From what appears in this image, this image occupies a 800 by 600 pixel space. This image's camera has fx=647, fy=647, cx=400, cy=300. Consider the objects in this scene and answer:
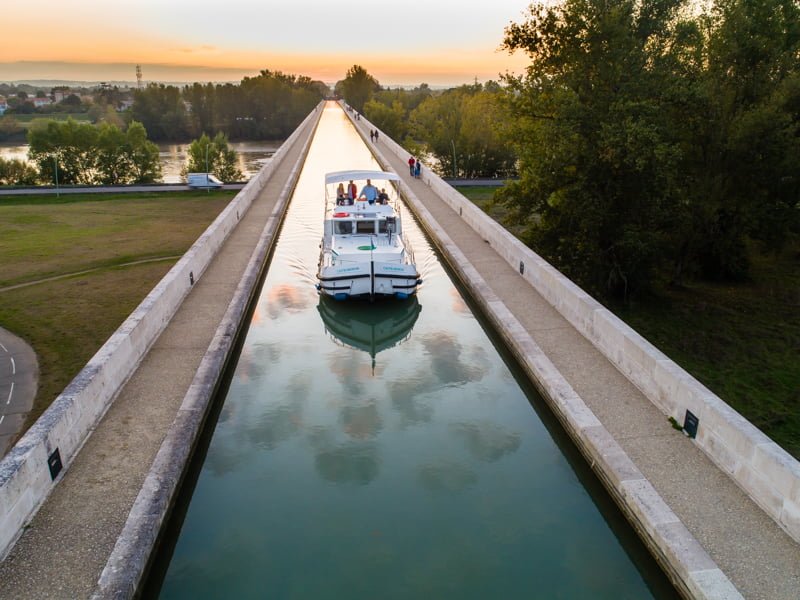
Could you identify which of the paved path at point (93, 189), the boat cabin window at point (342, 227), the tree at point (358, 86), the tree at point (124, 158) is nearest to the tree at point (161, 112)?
the tree at point (358, 86)

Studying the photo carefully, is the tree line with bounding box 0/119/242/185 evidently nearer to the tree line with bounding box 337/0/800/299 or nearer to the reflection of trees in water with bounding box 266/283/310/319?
the reflection of trees in water with bounding box 266/283/310/319

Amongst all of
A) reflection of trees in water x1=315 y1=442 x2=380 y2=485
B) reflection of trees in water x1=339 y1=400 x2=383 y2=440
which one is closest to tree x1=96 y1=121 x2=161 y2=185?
reflection of trees in water x1=339 y1=400 x2=383 y2=440

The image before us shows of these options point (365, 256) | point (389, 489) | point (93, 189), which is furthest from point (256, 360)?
point (93, 189)

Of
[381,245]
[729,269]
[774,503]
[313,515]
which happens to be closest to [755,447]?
[774,503]

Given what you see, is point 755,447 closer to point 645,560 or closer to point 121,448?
point 645,560

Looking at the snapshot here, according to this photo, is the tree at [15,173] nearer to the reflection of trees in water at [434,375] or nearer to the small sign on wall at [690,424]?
the reflection of trees in water at [434,375]
